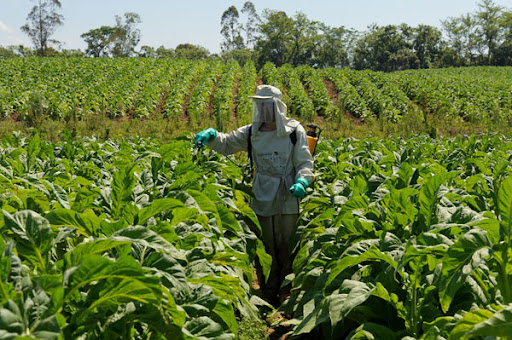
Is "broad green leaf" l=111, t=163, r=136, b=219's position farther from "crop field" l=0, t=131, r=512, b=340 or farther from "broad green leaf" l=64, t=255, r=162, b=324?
"broad green leaf" l=64, t=255, r=162, b=324

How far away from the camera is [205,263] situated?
2.67m

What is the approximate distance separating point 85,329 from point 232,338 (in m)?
0.84

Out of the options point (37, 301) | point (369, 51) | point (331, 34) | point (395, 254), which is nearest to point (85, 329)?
point (37, 301)

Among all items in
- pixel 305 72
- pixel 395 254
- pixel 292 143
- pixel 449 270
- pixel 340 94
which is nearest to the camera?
pixel 449 270

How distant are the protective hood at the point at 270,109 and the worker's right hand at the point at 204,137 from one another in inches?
20.9

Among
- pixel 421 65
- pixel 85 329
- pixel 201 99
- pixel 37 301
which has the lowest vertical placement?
pixel 85 329

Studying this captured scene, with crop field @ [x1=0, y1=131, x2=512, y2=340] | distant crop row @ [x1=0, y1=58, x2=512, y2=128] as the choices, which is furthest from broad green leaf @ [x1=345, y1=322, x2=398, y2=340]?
distant crop row @ [x1=0, y1=58, x2=512, y2=128]

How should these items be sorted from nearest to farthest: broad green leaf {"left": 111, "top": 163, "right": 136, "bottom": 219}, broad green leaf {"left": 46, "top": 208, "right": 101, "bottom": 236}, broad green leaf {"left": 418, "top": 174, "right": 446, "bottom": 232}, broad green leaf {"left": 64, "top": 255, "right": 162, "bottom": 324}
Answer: broad green leaf {"left": 64, "top": 255, "right": 162, "bottom": 324}, broad green leaf {"left": 46, "top": 208, "right": 101, "bottom": 236}, broad green leaf {"left": 418, "top": 174, "right": 446, "bottom": 232}, broad green leaf {"left": 111, "top": 163, "right": 136, "bottom": 219}

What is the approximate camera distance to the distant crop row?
2167 centimetres

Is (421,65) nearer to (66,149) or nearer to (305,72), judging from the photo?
(305,72)

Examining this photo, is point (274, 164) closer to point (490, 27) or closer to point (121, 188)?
point (121, 188)

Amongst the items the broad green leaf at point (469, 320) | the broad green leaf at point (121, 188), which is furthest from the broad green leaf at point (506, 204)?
the broad green leaf at point (121, 188)

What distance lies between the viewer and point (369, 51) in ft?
275

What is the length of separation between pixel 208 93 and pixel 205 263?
938 inches
